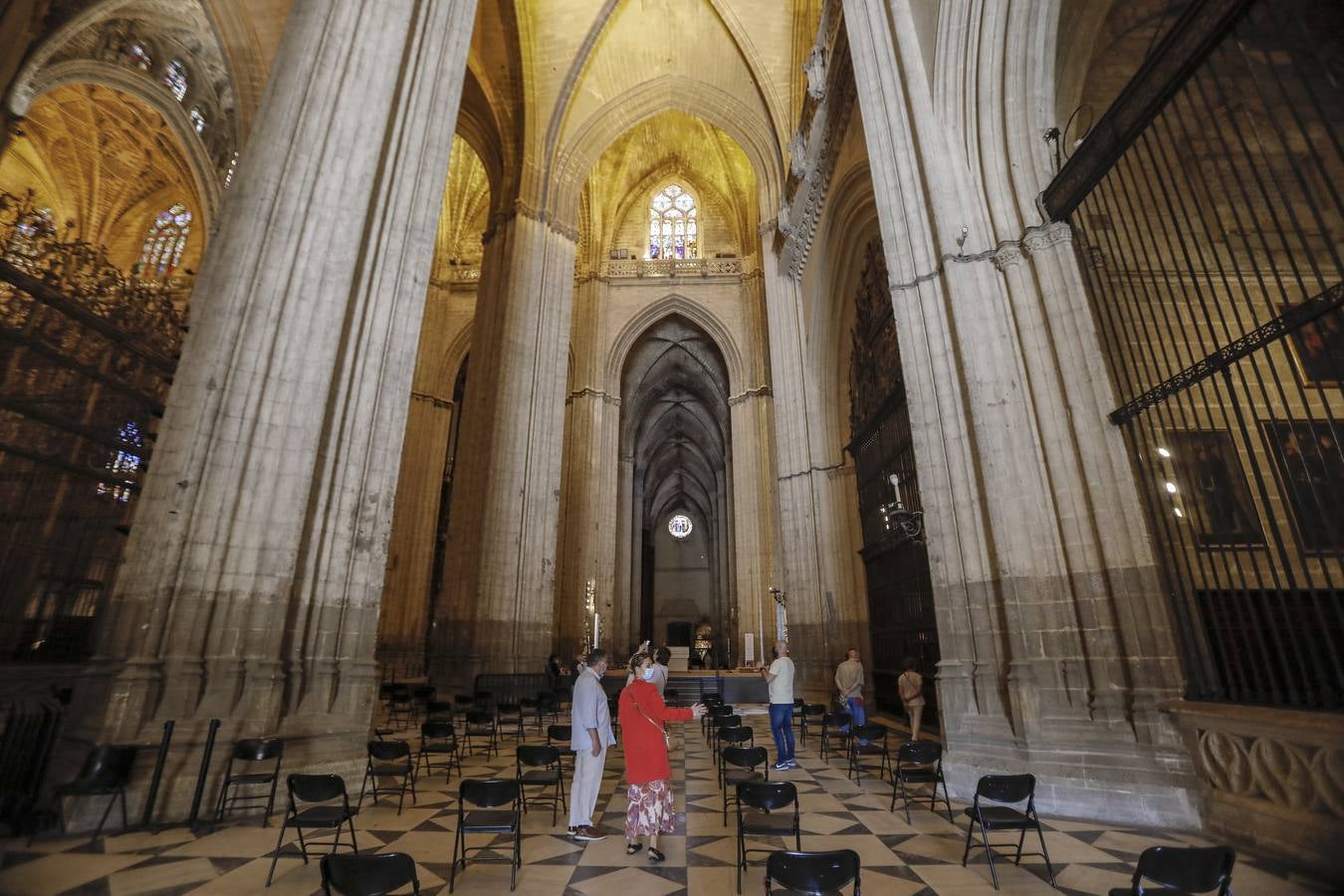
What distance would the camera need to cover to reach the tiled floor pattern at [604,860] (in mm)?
3387

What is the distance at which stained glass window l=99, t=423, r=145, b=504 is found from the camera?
656 cm

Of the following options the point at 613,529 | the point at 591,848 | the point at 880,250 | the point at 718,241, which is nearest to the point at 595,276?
the point at 718,241

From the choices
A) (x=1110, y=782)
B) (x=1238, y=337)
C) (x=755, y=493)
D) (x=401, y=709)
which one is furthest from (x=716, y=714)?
(x=755, y=493)

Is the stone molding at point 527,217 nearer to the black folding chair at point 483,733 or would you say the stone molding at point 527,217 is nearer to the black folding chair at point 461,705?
the black folding chair at point 461,705

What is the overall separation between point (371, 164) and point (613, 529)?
1569 centimetres

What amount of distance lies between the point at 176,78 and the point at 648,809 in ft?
53.6

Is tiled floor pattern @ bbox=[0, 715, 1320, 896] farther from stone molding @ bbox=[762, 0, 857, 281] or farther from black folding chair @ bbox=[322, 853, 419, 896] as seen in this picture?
stone molding @ bbox=[762, 0, 857, 281]

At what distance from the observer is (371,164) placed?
255 inches

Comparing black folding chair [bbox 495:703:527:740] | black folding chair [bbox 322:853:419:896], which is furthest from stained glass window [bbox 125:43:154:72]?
black folding chair [bbox 322:853:419:896]

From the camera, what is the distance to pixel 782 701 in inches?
265

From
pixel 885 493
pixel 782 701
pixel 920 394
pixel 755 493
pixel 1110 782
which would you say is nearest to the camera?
pixel 1110 782

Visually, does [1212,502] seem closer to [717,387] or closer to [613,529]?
[613,529]

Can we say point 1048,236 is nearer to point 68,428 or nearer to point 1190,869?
point 1190,869

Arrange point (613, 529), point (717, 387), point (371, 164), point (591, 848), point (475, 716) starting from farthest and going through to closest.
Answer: point (717, 387)
point (613, 529)
point (475, 716)
point (371, 164)
point (591, 848)
